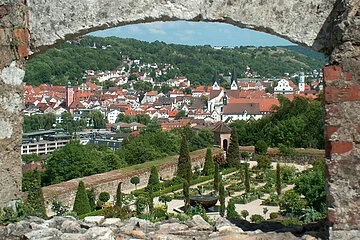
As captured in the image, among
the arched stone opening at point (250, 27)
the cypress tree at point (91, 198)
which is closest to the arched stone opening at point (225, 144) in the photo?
the cypress tree at point (91, 198)

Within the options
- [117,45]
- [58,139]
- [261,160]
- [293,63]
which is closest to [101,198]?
[261,160]

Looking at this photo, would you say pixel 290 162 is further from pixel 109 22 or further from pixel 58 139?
pixel 58 139

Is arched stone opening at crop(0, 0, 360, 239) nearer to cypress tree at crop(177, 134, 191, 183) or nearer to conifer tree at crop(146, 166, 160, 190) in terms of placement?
conifer tree at crop(146, 166, 160, 190)

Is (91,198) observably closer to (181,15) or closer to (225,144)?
(225,144)

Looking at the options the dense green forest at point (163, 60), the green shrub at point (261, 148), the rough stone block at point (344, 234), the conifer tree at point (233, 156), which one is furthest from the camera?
the dense green forest at point (163, 60)

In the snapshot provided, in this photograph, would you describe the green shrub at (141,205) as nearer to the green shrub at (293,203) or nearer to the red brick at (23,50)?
the green shrub at (293,203)

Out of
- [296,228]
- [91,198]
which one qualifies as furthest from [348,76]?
[91,198]
